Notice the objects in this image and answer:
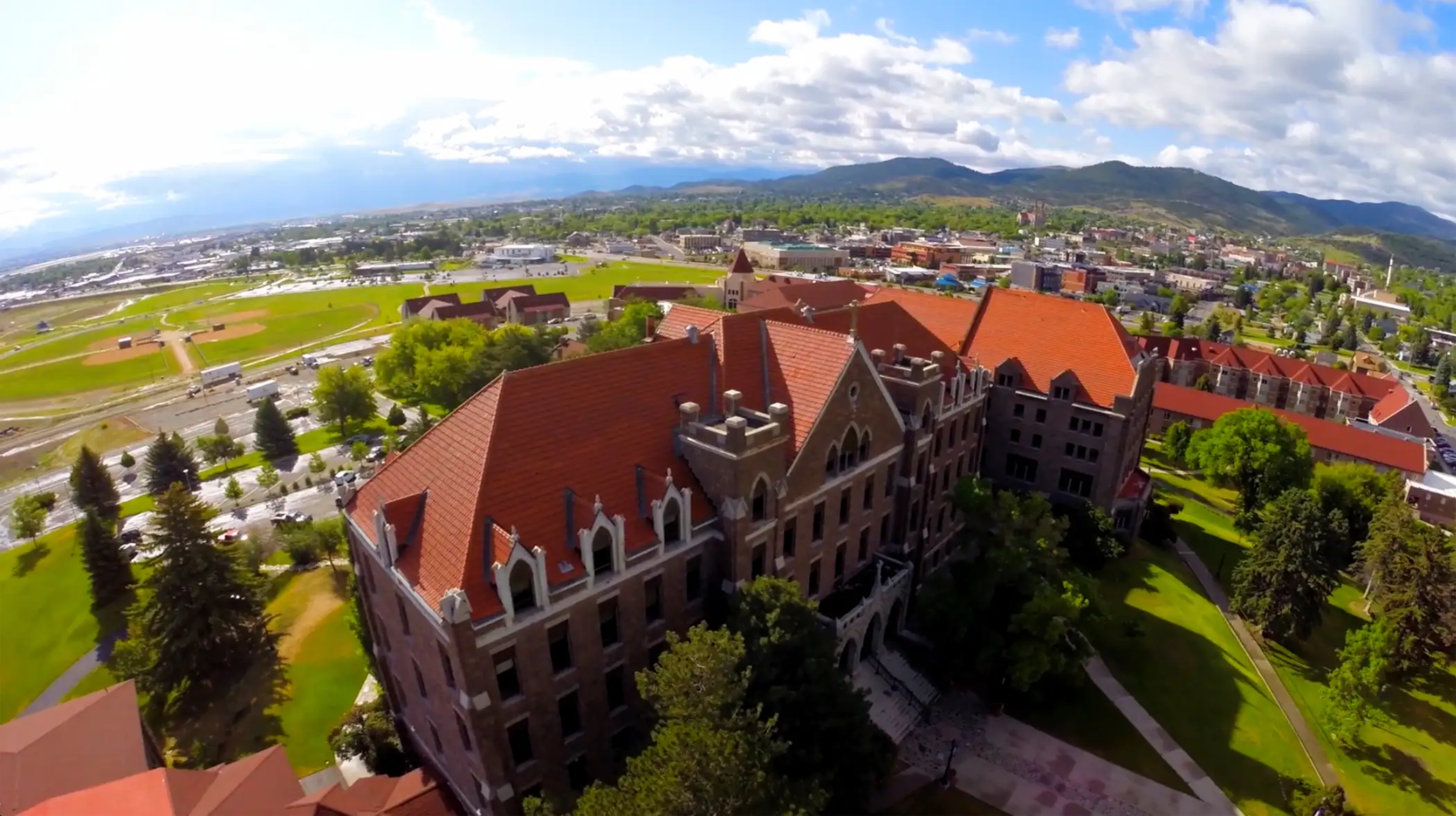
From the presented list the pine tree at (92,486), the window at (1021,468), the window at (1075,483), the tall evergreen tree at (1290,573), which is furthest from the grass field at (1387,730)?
the pine tree at (92,486)

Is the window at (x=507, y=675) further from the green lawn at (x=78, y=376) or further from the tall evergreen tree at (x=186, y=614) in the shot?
the green lawn at (x=78, y=376)

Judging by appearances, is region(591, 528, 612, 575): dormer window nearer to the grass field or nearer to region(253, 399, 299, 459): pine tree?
the grass field

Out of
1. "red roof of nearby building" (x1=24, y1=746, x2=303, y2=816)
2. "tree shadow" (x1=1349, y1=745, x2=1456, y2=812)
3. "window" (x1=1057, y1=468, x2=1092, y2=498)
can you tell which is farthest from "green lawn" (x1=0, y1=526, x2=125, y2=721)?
"tree shadow" (x1=1349, y1=745, x2=1456, y2=812)

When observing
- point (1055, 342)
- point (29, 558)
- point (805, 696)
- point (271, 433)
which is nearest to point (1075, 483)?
point (1055, 342)

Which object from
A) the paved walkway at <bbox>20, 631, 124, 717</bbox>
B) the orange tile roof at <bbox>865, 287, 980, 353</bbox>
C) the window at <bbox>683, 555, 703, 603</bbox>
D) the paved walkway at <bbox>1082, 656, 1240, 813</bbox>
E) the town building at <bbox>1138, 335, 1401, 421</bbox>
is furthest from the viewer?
the town building at <bbox>1138, 335, 1401, 421</bbox>

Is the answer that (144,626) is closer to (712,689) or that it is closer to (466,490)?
(466,490)

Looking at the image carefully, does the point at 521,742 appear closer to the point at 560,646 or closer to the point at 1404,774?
the point at 560,646

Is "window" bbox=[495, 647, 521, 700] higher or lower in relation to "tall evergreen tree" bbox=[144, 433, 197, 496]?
higher

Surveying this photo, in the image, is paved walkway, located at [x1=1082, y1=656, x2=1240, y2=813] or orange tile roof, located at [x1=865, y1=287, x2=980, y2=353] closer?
paved walkway, located at [x1=1082, y1=656, x2=1240, y2=813]
